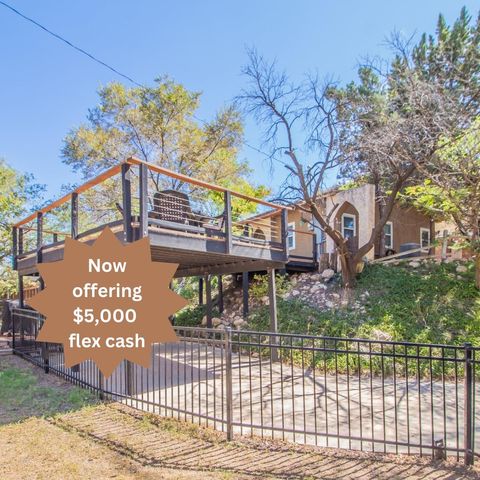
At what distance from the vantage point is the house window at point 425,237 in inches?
680

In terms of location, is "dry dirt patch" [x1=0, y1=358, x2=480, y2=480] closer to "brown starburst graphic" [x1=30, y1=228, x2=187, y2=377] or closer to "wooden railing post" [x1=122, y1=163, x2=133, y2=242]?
"brown starburst graphic" [x1=30, y1=228, x2=187, y2=377]

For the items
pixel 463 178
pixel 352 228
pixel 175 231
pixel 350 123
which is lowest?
pixel 175 231

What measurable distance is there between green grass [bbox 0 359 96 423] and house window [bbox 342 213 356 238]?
36.9ft

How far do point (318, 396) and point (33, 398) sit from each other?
166 inches

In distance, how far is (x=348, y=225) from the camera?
1502 centimetres

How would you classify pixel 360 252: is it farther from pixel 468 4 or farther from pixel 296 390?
pixel 468 4

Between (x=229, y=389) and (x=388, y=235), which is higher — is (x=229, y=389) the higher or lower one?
the lower one

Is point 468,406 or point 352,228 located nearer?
point 468,406

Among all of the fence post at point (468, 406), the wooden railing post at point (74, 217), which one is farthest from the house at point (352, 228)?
the fence post at point (468, 406)

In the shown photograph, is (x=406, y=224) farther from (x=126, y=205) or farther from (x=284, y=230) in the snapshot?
(x=126, y=205)

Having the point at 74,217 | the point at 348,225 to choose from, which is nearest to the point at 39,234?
the point at 74,217

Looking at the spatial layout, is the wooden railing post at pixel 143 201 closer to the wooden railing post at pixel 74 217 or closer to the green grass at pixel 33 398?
the wooden railing post at pixel 74 217

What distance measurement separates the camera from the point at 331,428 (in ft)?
14.3

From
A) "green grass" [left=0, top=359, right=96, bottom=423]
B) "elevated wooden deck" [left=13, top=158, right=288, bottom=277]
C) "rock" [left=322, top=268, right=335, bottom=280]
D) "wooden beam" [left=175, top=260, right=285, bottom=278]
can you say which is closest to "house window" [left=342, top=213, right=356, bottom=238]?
"rock" [left=322, top=268, right=335, bottom=280]
